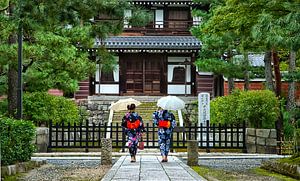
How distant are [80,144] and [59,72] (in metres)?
3.63

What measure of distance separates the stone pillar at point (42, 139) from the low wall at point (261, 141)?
770 cm

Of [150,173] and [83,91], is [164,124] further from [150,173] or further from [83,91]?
[83,91]

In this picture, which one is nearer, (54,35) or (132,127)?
(132,127)

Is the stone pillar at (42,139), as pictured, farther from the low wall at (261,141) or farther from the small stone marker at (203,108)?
the low wall at (261,141)

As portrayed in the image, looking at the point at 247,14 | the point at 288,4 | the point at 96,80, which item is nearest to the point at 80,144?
the point at 247,14

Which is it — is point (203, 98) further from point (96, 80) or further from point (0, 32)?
point (96, 80)

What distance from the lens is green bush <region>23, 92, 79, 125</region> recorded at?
20312mm

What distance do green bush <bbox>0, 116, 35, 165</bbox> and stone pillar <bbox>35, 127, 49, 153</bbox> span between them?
575 centimetres

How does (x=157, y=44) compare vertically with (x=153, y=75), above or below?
above

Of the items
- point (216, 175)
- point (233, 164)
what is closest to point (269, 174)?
point (216, 175)

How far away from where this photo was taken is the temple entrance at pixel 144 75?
33969mm

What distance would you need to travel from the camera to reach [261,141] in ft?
62.7

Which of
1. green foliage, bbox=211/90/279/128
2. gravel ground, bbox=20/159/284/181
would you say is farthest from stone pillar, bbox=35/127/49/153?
green foliage, bbox=211/90/279/128

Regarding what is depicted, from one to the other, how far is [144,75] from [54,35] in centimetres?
1928
